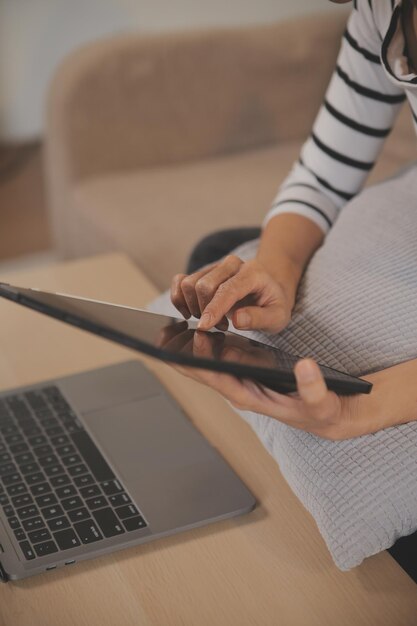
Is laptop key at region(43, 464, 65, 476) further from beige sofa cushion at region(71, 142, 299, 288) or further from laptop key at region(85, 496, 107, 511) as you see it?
beige sofa cushion at region(71, 142, 299, 288)

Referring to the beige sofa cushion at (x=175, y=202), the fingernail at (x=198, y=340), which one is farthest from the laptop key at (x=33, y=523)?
the beige sofa cushion at (x=175, y=202)

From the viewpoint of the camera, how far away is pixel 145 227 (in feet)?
4.79

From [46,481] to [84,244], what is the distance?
915 millimetres

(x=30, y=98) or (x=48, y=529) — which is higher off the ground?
(x=48, y=529)

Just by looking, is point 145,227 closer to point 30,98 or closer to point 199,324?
point 199,324

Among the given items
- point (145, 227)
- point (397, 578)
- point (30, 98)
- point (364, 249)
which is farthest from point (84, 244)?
point (30, 98)

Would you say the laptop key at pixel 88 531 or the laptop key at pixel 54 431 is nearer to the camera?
the laptop key at pixel 88 531

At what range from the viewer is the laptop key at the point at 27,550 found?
27.2 inches

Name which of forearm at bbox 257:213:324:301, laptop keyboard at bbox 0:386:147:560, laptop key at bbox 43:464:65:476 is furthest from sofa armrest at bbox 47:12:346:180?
laptop key at bbox 43:464:65:476

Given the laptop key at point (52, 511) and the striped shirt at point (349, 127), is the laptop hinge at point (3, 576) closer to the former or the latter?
the laptop key at point (52, 511)

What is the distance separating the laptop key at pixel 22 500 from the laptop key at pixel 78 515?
42 mm

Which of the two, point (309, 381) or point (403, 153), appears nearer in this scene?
point (309, 381)

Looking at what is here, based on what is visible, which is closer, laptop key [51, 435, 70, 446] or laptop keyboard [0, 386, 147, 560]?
laptop keyboard [0, 386, 147, 560]

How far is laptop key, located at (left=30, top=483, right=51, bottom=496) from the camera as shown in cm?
77
